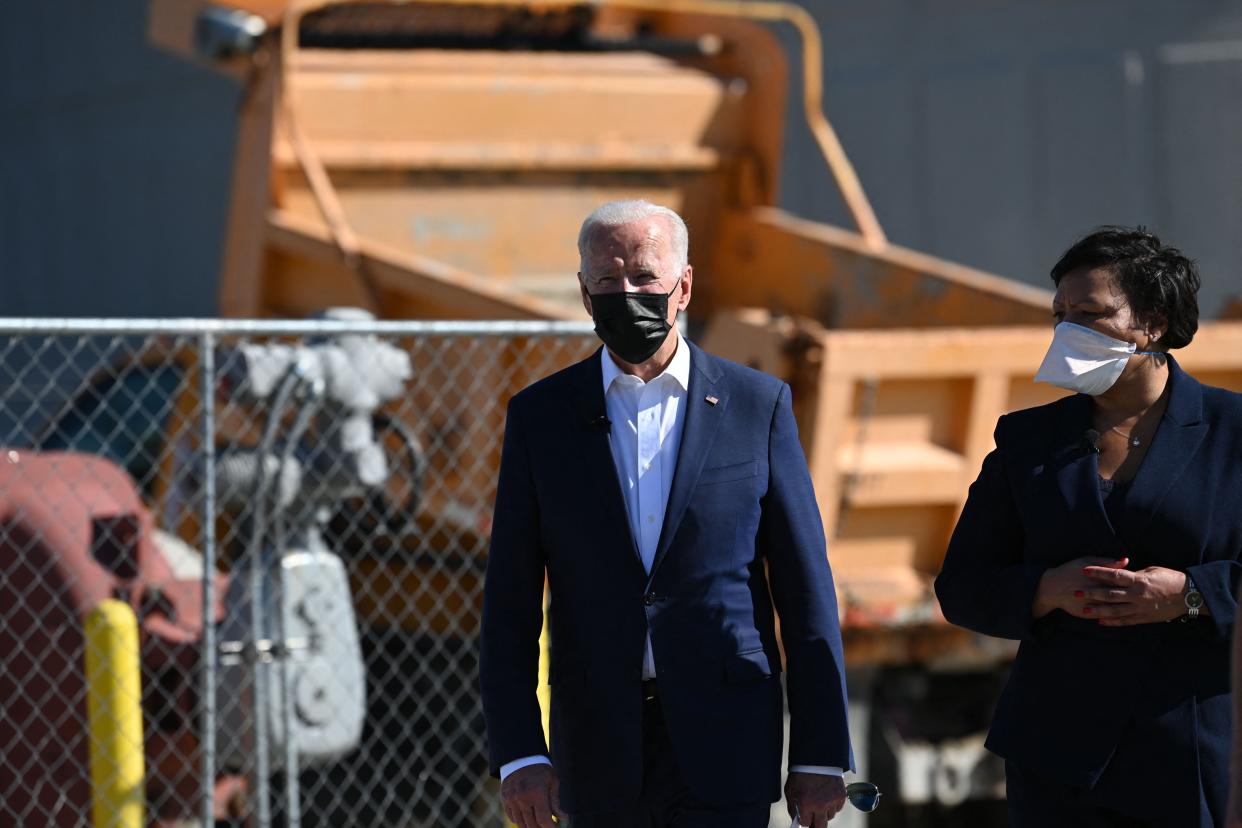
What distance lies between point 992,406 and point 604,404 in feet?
7.99

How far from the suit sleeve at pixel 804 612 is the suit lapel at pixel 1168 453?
1.71 feet

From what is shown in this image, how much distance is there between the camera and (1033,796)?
3.03 metres

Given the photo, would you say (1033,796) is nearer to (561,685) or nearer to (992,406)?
(561,685)

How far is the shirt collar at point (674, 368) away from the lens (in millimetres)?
3146

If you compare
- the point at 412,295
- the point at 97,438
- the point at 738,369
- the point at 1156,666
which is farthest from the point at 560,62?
the point at 1156,666

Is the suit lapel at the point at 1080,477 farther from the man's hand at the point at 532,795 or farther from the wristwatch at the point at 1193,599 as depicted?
the man's hand at the point at 532,795

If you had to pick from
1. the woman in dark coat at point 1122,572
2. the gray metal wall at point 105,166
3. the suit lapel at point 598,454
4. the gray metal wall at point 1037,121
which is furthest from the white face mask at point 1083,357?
the gray metal wall at point 105,166

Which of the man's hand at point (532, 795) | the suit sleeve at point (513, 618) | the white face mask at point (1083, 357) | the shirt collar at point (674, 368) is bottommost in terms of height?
the man's hand at point (532, 795)

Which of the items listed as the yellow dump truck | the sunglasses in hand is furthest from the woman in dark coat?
the yellow dump truck

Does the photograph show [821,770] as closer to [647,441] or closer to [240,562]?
[647,441]

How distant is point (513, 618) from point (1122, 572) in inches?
39.8

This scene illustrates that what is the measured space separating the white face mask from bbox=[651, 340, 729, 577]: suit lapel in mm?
544

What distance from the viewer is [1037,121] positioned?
12.1 m

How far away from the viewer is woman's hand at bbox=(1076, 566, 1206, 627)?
2883 mm
